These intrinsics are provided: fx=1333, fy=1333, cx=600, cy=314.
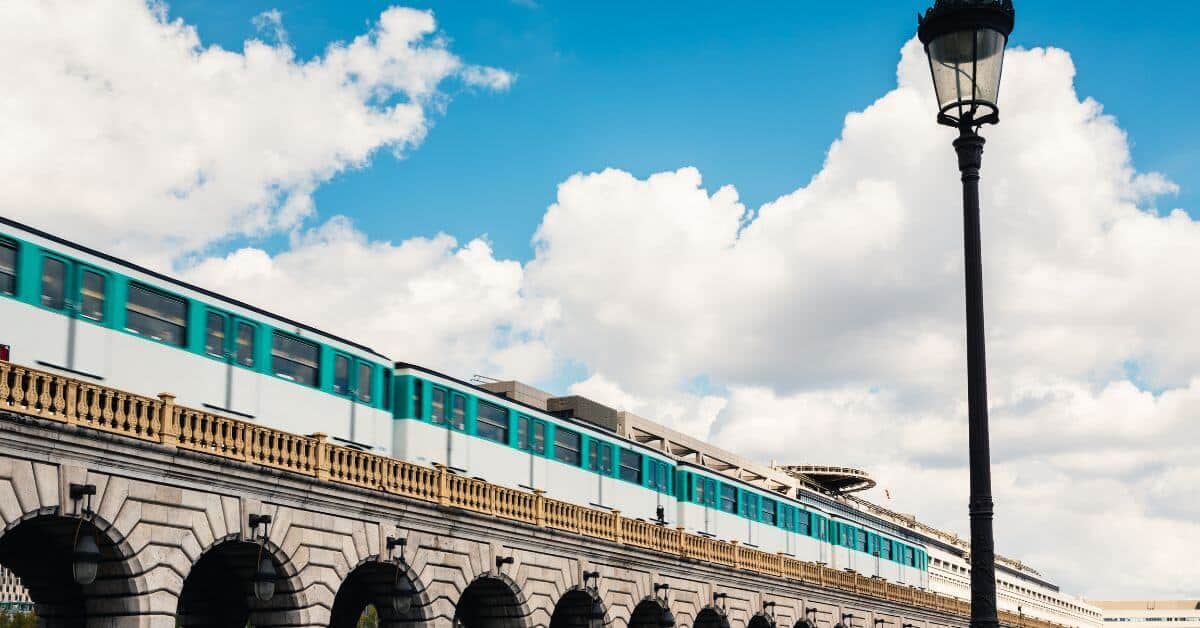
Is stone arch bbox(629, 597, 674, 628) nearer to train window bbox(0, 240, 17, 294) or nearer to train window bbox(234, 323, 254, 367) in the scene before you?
train window bbox(234, 323, 254, 367)

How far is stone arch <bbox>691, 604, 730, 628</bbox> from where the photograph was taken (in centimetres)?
4897

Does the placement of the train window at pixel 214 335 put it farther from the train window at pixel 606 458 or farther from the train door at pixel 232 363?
the train window at pixel 606 458

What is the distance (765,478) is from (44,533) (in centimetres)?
6569

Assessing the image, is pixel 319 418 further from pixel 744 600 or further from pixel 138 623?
pixel 744 600

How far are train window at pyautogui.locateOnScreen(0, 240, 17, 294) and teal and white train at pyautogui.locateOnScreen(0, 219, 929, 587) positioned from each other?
0.06 feet

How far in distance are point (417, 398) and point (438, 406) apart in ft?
2.74

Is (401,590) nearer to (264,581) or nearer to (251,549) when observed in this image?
(251,549)

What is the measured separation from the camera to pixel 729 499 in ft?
182

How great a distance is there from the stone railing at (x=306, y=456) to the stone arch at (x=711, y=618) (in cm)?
172

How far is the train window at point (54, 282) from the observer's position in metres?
24.8

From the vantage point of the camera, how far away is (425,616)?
32.8 m

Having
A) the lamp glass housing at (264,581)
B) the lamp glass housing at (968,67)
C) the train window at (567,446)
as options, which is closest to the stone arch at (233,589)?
the lamp glass housing at (264,581)

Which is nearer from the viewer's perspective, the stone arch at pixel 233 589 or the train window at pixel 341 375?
the stone arch at pixel 233 589

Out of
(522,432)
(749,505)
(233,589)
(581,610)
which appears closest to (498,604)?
(581,610)
